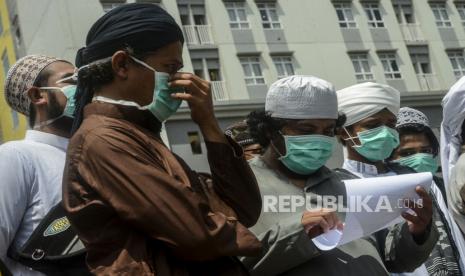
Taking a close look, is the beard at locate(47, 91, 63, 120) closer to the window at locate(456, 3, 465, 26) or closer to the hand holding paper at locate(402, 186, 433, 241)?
the hand holding paper at locate(402, 186, 433, 241)

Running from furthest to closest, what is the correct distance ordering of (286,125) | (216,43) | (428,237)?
(216,43) < (286,125) < (428,237)

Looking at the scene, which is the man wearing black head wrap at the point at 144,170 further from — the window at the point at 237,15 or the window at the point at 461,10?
the window at the point at 461,10

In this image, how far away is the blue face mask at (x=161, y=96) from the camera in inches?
71.6

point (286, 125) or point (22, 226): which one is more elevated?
point (286, 125)

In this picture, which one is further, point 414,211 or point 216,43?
point 216,43

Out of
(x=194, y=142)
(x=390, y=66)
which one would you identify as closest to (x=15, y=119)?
(x=194, y=142)

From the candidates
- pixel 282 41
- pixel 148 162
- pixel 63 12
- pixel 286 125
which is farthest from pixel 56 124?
pixel 282 41

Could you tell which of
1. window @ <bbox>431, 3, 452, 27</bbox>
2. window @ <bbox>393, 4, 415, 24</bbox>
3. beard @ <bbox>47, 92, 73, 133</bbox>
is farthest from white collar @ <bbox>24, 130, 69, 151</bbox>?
window @ <bbox>431, 3, 452, 27</bbox>

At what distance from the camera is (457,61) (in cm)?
2719

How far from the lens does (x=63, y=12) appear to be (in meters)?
21.7

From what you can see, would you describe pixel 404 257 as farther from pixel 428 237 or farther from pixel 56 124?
pixel 56 124

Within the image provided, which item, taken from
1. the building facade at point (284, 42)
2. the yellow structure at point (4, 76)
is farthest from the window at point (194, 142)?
the yellow structure at point (4, 76)

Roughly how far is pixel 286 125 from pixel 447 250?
3.61 ft

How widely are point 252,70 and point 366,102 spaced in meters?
20.2
